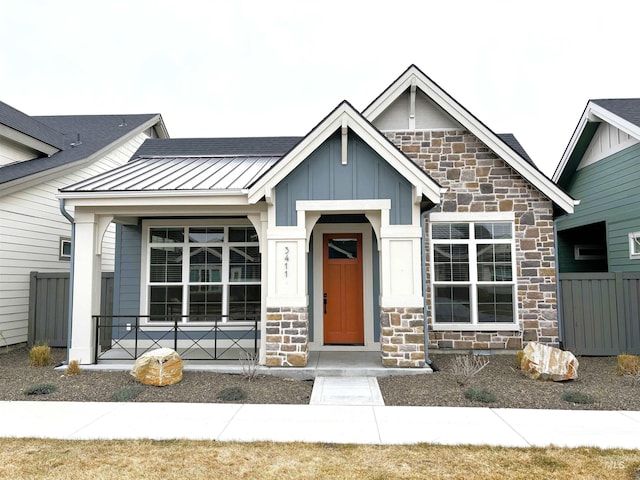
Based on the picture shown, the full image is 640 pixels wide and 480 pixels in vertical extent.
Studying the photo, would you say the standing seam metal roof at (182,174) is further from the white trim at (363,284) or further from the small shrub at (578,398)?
the small shrub at (578,398)

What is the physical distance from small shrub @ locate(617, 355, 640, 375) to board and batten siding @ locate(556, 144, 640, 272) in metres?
4.14

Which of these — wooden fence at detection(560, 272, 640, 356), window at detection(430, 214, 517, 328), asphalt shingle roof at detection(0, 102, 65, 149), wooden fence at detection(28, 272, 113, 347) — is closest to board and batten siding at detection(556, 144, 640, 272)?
wooden fence at detection(560, 272, 640, 356)

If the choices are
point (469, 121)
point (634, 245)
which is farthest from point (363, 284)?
point (634, 245)

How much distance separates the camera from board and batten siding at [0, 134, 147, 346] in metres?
9.43

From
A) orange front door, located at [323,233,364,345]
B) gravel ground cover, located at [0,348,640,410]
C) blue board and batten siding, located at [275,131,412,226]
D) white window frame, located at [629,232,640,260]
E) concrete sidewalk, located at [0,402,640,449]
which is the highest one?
blue board and batten siding, located at [275,131,412,226]

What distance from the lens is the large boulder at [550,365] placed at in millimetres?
6594

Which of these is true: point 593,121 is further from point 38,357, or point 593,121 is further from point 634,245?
point 38,357

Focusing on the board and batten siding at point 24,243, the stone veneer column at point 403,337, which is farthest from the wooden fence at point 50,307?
the stone veneer column at point 403,337

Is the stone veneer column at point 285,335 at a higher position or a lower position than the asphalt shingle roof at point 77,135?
lower

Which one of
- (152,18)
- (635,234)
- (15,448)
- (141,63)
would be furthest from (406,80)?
(141,63)

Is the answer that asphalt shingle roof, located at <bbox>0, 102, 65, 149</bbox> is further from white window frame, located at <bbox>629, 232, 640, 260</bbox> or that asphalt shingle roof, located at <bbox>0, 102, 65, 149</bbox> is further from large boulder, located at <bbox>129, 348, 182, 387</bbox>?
white window frame, located at <bbox>629, 232, 640, 260</bbox>

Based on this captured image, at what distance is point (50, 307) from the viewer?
9.80 metres

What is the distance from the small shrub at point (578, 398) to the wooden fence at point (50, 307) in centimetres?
912

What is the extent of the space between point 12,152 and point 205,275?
6263mm
